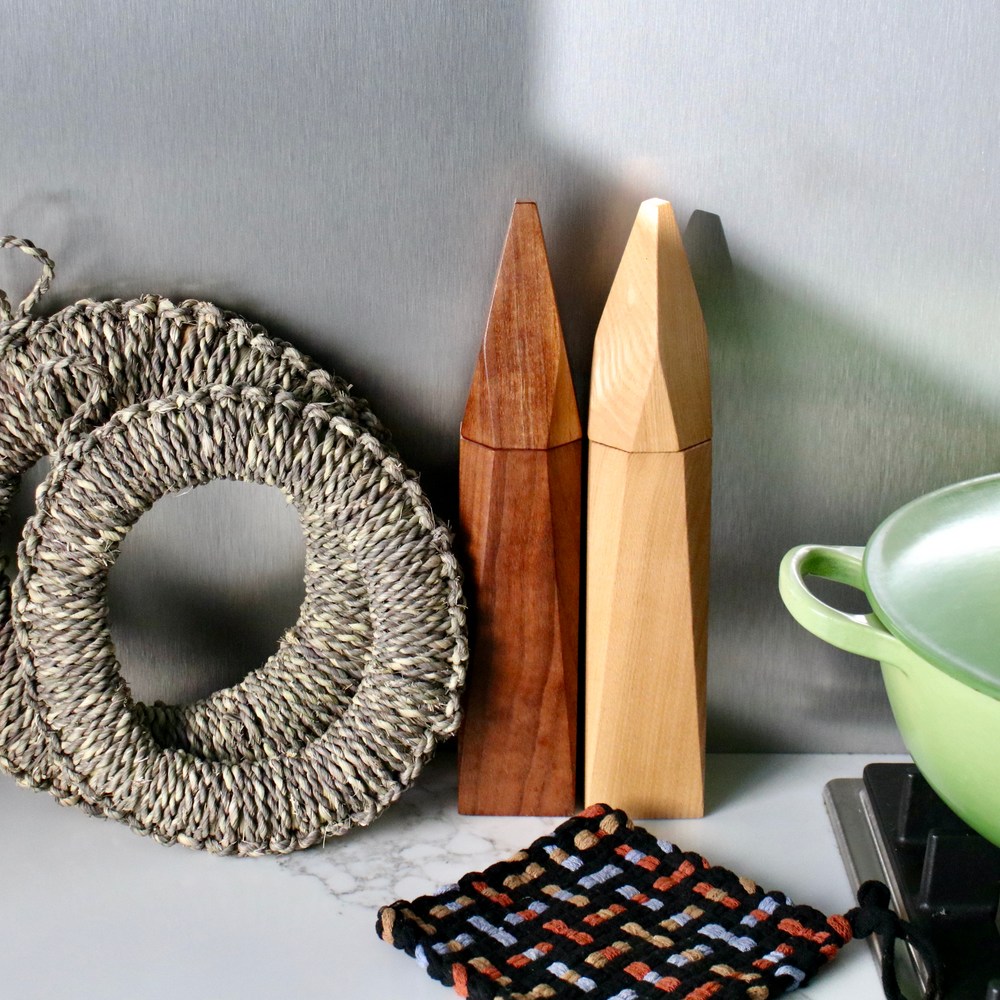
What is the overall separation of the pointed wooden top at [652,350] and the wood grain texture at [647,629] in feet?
0.05

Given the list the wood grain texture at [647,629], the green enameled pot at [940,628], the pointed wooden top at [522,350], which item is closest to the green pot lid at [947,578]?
the green enameled pot at [940,628]

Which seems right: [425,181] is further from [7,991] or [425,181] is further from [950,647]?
[7,991]

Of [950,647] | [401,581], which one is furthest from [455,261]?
[950,647]

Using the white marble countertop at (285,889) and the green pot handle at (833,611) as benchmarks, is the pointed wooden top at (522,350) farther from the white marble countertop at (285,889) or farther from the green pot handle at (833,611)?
the white marble countertop at (285,889)

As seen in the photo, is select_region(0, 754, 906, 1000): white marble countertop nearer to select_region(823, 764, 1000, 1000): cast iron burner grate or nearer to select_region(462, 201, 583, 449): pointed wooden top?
select_region(823, 764, 1000, 1000): cast iron burner grate

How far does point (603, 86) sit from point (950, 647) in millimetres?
431

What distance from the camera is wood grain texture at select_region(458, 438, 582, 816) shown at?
2.37 feet

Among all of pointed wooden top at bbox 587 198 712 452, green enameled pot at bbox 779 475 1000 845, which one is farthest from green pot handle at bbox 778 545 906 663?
pointed wooden top at bbox 587 198 712 452

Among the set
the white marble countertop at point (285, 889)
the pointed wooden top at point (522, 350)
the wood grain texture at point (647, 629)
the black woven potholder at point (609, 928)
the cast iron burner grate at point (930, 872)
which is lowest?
the white marble countertop at point (285, 889)

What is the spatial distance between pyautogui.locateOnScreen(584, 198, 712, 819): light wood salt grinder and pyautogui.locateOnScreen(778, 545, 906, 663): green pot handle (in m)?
0.07

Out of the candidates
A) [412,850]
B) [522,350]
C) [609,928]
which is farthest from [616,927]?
[522,350]

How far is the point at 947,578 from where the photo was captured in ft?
2.10

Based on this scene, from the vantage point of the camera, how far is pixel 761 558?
84 cm

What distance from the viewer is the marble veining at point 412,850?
71cm
